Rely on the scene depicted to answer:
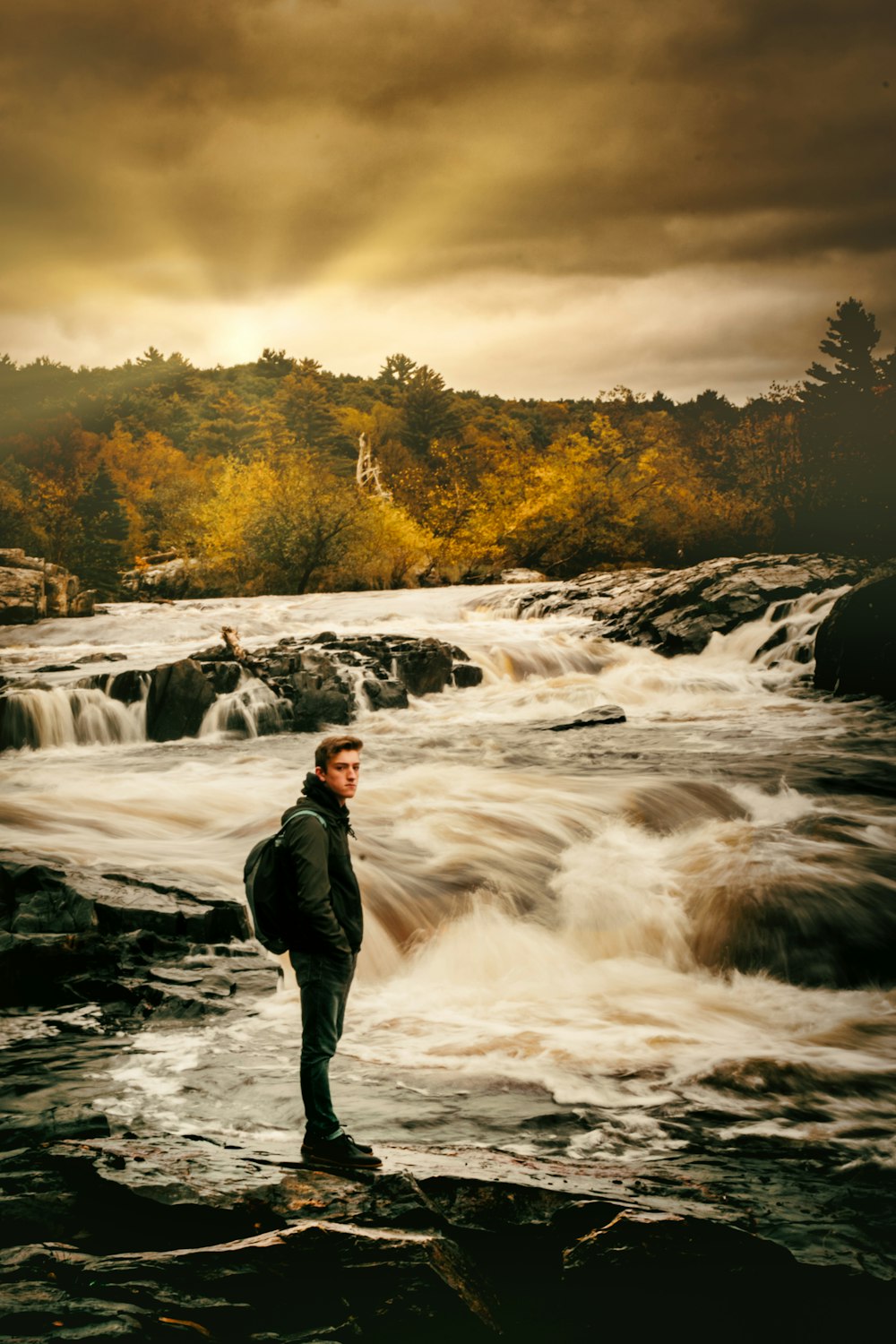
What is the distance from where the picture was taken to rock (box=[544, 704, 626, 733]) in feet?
51.6

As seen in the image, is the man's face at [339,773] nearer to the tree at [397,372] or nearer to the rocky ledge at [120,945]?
the rocky ledge at [120,945]

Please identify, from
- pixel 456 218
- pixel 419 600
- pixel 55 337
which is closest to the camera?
pixel 419 600

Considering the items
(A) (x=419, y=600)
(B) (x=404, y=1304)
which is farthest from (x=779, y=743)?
(A) (x=419, y=600)

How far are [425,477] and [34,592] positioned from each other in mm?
26967

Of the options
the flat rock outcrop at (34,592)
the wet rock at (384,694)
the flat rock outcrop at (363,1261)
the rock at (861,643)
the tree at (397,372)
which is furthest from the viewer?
the tree at (397,372)

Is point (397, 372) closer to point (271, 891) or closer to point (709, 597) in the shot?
point (709, 597)

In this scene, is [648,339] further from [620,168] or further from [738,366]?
[620,168]

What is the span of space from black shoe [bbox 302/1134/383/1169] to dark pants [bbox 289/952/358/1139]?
0.03 metres

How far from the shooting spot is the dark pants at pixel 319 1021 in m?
3.88

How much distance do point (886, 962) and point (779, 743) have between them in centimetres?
678

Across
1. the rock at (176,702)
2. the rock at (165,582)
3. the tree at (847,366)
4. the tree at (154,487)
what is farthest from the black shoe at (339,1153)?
the tree at (847,366)

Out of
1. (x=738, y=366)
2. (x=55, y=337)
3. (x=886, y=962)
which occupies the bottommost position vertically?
(x=886, y=962)

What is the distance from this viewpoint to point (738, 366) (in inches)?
1823

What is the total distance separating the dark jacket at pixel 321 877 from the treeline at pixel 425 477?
88.5ft
